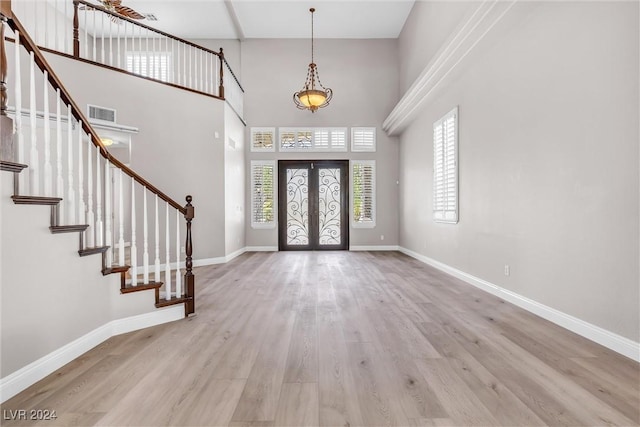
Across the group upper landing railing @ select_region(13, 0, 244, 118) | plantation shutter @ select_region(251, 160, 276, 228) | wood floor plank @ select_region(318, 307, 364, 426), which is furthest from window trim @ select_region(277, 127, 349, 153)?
wood floor plank @ select_region(318, 307, 364, 426)

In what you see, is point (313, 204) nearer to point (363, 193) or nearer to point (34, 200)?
point (363, 193)

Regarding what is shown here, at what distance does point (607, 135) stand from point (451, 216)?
2806 millimetres

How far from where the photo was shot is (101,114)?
5148mm

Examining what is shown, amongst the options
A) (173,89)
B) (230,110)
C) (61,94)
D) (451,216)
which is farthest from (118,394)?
(230,110)

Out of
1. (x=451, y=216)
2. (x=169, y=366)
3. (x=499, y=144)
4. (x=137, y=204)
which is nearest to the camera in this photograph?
(x=169, y=366)

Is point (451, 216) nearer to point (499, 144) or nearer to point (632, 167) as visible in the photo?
point (499, 144)

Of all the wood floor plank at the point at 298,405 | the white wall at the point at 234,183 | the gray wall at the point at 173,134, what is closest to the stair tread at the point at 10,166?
the wood floor plank at the point at 298,405

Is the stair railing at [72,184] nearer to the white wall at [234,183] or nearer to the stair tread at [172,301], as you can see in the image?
the stair tread at [172,301]

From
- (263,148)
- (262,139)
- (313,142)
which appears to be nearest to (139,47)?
(262,139)

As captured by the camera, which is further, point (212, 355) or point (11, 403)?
point (212, 355)

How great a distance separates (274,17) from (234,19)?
96 cm

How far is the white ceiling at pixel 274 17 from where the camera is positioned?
7.20 meters

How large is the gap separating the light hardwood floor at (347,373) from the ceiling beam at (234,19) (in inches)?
268

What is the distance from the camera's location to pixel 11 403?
1.77 meters
